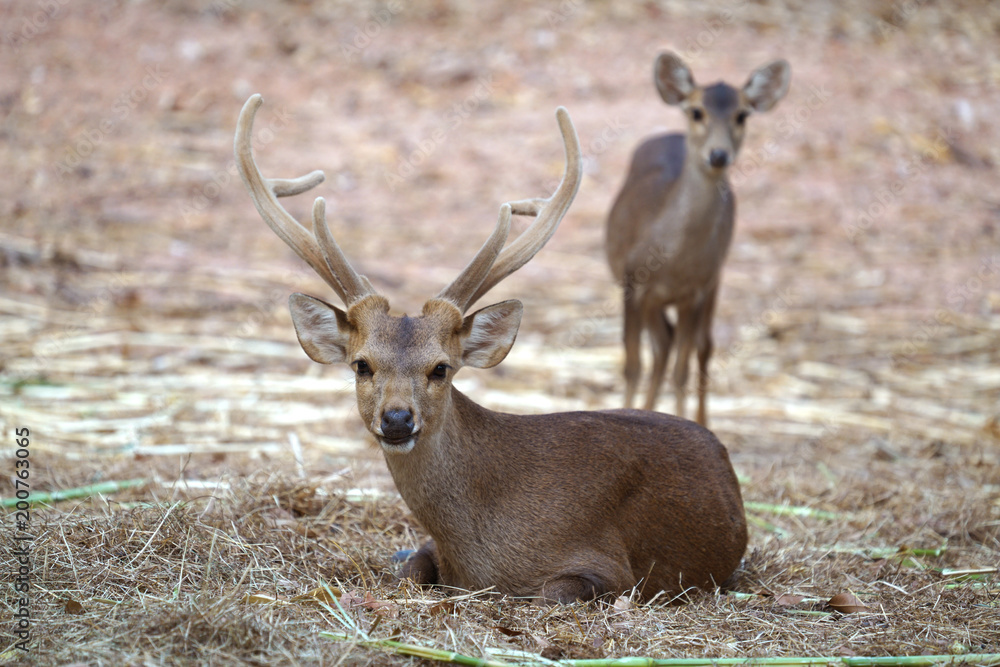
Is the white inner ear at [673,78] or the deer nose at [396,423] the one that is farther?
the white inner ear at [673,78]

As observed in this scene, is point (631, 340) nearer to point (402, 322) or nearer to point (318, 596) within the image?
point (402, 322)

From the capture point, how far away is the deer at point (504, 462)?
4.12 m

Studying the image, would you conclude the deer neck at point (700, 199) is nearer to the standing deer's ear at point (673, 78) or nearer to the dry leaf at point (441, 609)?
the standing deer's ear at point (673, 78)

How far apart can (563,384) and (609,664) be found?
570 cm

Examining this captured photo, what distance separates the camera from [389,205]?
14016 mm

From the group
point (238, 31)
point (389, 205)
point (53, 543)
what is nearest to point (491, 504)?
point (53, 543)

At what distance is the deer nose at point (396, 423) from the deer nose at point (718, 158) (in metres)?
4.79

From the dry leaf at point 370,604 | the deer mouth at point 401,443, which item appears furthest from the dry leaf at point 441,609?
the deer mouth at point 401,443

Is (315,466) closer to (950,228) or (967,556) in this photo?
(967,556)

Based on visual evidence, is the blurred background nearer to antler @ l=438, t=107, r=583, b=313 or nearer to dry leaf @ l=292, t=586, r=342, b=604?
antler @ l=438, t=107, r=583, b=313

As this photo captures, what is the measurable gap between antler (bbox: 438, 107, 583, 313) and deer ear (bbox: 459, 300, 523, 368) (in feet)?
0.33

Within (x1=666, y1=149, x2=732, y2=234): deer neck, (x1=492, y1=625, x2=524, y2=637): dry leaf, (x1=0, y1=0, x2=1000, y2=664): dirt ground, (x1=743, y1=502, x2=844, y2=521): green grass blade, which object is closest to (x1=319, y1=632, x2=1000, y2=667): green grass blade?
(x1=0, y1=0, x2=1000, y2=664): dirt ground

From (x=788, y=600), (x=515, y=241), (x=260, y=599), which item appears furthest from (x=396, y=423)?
(x=788, y=600)

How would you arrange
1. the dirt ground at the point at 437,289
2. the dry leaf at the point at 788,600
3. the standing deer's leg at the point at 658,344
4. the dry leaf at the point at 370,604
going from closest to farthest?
the dry leaf at the point at 370,604 → the dirt ground at the point at 437,289 → the dry leaf at the point at 788,600 → the standing deer's leg at the point at 658,344
